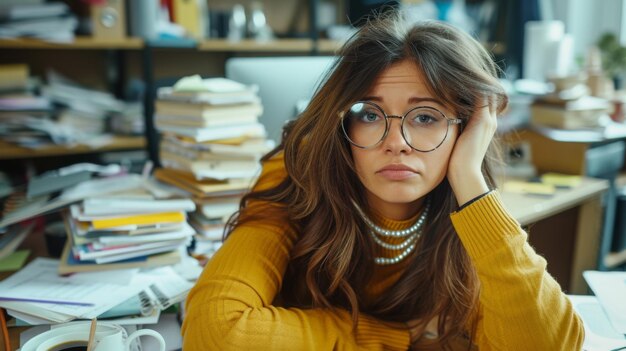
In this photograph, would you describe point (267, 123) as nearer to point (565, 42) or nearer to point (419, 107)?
point (419, 107)

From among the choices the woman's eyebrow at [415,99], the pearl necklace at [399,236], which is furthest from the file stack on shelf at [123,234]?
the woman's eyebrow at [415,99]

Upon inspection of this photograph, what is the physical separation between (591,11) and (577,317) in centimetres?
264

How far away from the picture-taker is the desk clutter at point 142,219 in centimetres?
101

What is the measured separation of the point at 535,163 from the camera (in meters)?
1.99

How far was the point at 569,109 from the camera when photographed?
6.17 feet

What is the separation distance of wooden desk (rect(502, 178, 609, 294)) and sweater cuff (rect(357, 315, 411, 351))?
0.77 m

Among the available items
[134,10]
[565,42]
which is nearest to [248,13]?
[134,10]

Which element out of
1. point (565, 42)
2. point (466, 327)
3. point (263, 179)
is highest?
point (565, 42)

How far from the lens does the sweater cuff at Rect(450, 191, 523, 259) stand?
0.85 m

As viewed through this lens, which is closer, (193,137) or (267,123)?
(193,137)

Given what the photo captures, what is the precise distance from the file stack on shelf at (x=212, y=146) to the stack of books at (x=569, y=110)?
42.6 inches

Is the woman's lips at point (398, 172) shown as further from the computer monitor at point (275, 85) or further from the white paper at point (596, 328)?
the computer monitor at point (275, 85)

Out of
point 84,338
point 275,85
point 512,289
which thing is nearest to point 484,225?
point 512,289

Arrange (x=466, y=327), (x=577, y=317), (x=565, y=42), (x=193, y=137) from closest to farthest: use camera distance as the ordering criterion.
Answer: (x=577, y=317), (x=466, y=327), (x=193, y=137), (x=565, y=42)
